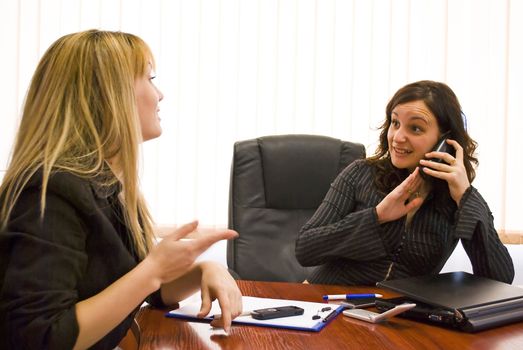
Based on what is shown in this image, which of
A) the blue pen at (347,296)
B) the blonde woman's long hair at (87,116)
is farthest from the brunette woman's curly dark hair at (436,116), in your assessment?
the blonde woman's long hair at (87,116)

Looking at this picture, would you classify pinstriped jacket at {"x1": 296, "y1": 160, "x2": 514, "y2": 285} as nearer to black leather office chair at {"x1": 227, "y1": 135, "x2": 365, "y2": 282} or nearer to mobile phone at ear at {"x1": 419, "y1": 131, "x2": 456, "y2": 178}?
mobile phone at ear at {"x1": 419, "y1": 131, "x2": 456, "y2": 178}

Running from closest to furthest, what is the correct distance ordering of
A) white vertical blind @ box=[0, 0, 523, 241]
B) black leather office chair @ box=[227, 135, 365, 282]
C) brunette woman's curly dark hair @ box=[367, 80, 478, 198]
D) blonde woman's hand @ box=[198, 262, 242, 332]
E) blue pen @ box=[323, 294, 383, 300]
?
blonde woman's hand @ box=[198, 262, 242, 332], blue pen @ box=[323, 294, 383, 300], brunette woman's curly dark hair @ box=[367, 80, 478, 198], black leather office chair @ box=[227, 135, 365, 282], white vertical blind @ box=[0, 0, 523, 241]

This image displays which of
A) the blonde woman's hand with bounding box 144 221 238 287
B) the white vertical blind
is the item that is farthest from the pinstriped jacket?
the white vertical blind

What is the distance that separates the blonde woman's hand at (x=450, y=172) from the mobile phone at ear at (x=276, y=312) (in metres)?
0.76

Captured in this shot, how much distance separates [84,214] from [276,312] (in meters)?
0.44

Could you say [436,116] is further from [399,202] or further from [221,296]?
[221,296]

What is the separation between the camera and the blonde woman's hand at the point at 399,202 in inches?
68.0

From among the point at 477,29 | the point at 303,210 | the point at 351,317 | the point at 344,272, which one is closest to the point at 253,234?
the point at 303,210

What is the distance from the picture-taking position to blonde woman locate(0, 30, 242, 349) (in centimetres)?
92

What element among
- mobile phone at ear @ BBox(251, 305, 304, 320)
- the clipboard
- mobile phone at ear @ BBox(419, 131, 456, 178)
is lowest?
the clipboard

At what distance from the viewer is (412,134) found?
75.4 inches

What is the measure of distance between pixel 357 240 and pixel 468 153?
55 cm

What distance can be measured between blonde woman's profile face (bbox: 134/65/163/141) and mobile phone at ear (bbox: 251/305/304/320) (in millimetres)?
455

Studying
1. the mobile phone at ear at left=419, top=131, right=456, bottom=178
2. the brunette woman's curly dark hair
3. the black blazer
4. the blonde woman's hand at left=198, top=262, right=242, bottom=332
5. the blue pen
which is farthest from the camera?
the brunette woman's curly dark hair
